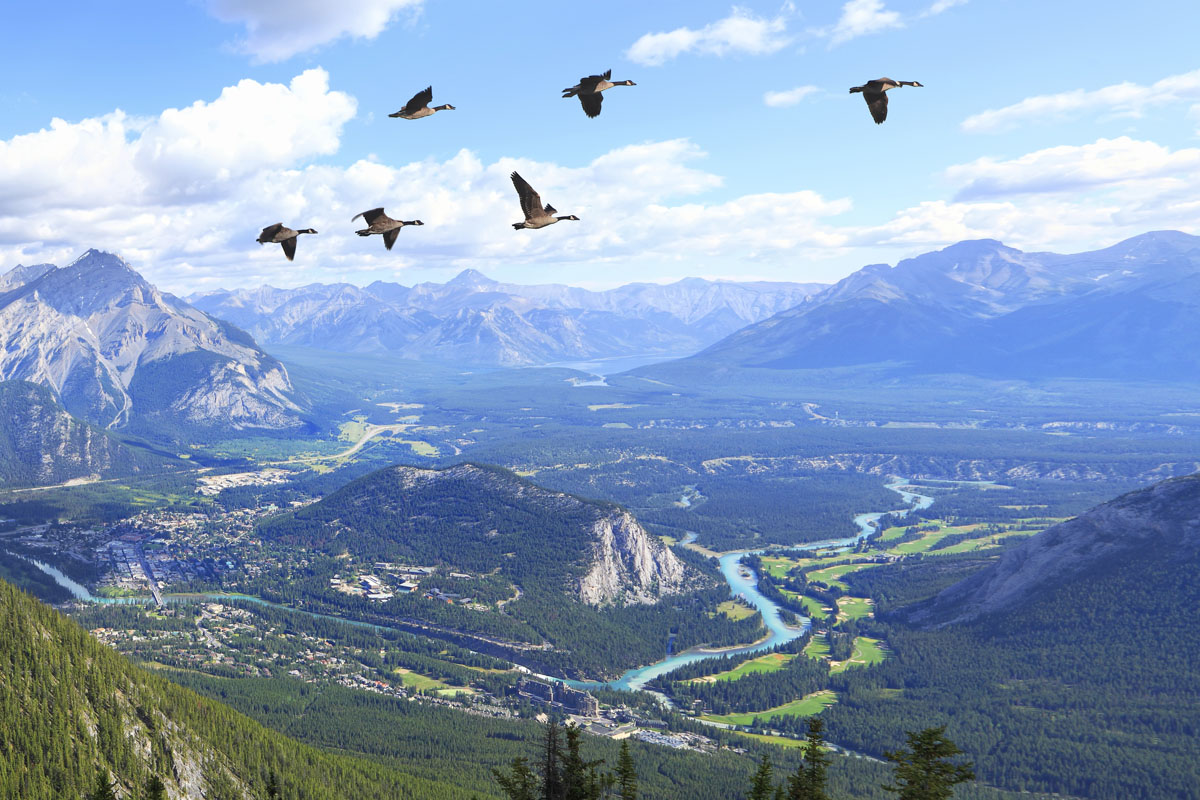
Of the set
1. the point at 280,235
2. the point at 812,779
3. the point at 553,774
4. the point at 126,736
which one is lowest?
the point at 126,736

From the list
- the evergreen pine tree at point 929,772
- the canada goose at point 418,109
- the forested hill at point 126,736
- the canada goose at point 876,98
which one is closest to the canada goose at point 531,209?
the canada goose at point 418,109

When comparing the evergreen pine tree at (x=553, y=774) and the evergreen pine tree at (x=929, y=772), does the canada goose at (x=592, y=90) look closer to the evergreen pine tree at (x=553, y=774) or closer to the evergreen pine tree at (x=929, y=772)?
the evergreen pine tree at (x=929, y=772)

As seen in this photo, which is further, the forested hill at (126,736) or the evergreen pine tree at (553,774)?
the forested hill at (126,736)

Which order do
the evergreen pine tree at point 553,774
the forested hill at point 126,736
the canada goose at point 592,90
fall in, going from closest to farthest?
the canada goose at point 592,90
the evergreen pine tree at point 553,774
the forested hill at point 126,736

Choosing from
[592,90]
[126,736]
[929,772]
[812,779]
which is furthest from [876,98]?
[126,736]

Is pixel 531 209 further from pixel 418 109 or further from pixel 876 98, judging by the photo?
pixel 876 98
